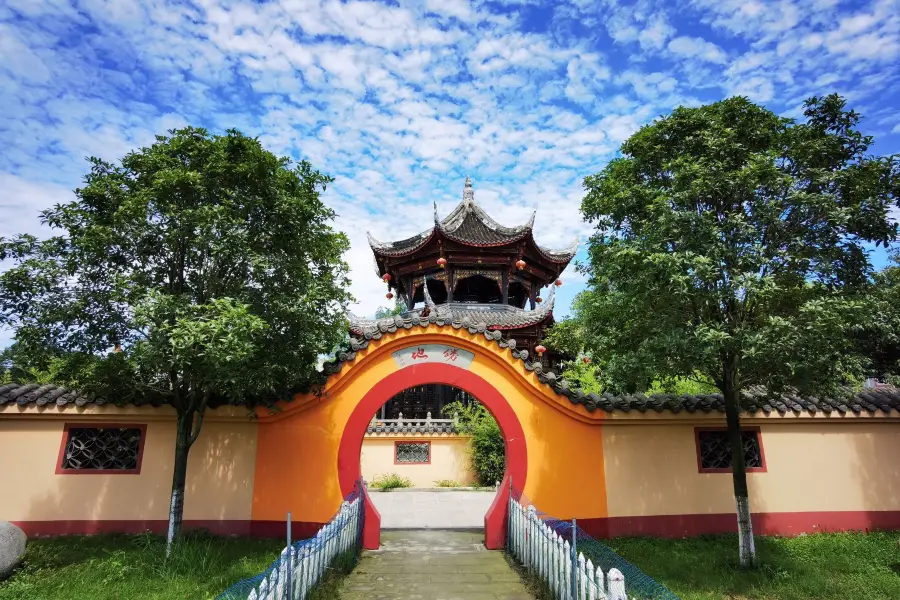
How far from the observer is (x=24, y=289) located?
6750 mm

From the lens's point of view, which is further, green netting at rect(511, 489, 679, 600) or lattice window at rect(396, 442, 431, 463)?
lattice window at rect(396, 442, 431, 463)

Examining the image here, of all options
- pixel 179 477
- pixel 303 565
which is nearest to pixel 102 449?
pixel 179 477

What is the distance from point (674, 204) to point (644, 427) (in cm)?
420

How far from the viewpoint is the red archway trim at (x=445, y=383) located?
8.65 meters

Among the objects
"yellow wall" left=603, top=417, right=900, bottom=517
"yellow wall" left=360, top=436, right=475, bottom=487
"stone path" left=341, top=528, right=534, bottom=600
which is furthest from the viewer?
"yellow wall" left=360, top=436, right=475, bottom=487

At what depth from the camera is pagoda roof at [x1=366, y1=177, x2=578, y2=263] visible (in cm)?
1839

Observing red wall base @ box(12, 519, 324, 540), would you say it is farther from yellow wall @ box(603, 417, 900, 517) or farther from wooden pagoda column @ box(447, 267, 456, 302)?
wooden pagoda column @ box(447, 267, 456, 302)

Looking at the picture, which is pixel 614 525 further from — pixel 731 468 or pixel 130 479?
pixel 130 479

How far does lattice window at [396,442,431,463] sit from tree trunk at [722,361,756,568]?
1225 centimetres

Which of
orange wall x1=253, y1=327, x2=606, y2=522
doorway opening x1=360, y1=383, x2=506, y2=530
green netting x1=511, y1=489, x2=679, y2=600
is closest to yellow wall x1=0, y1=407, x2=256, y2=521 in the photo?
orange wall x1=253, y1=327, x2=606, y2=522

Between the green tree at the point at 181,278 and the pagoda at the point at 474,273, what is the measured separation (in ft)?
31.9

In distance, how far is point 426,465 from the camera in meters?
18.5

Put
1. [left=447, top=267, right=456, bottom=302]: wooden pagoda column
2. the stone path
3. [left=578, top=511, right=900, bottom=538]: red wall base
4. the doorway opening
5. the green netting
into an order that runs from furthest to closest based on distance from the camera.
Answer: [left=447, top=267, right=456, bottom=302]: wooden pagoda column
the doorway opening
[left=578, top=511, right=900, bottom=538]: red wall base
the stone path
the green netting

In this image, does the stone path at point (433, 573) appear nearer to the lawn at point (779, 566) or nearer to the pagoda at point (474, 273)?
→ the lawn at point (779, 566)
